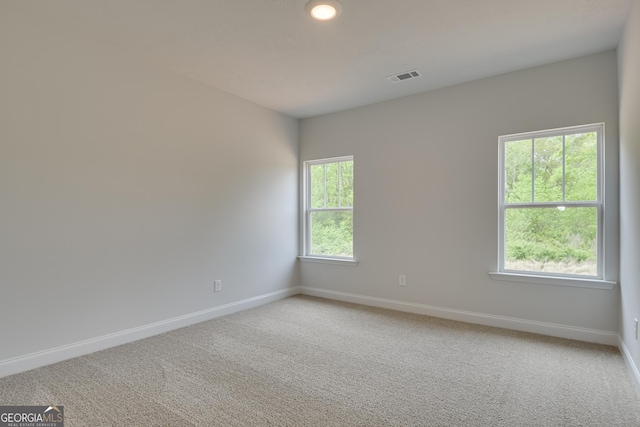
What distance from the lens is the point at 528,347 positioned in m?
2.95

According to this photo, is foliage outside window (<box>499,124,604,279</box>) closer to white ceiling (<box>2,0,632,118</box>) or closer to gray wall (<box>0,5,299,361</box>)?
white ceiling (<box>2,0,632,118</box>)

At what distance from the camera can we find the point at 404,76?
3551 mm

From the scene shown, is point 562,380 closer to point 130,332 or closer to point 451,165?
point 451,165

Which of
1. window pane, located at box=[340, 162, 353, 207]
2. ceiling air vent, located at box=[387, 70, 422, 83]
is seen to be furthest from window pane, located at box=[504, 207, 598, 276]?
window pane, located at box=[340, 162, 353, 207]

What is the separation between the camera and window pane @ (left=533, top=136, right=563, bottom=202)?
3258 millimetres

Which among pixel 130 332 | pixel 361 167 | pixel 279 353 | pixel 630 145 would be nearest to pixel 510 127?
pixel 630 145

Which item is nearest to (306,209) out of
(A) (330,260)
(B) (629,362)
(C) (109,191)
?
(A) (330,260)

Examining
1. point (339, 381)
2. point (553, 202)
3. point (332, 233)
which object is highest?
point (553, 202)

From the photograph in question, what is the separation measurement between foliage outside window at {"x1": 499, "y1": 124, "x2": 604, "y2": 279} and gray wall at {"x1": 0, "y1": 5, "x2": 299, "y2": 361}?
2.93 metres

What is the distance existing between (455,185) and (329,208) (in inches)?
70.2

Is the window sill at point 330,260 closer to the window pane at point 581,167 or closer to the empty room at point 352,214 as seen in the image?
the empty room at point 352,214

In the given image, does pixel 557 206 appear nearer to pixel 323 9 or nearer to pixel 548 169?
pixel 548 169

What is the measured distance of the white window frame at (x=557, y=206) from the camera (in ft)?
10.00

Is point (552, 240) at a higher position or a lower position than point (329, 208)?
lower
